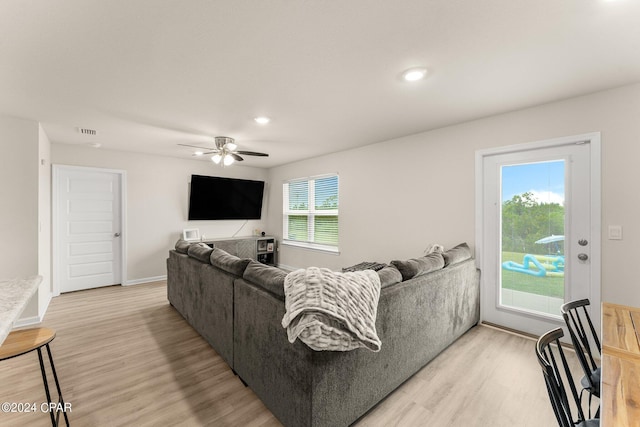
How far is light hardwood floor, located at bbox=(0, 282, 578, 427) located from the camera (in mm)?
1744

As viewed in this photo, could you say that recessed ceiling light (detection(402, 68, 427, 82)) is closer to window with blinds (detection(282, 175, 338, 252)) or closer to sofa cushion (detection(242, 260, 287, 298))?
sofa cushion (detection(242, 260, 287, 298))

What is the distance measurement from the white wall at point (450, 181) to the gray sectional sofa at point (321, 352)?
2.38ft

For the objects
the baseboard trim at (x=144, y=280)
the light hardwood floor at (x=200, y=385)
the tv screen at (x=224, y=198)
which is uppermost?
the tv screen at (x=224, y=198)

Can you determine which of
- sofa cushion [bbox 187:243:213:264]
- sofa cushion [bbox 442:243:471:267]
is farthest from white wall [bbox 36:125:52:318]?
sofa cushion [bbox 442:243:471:267]

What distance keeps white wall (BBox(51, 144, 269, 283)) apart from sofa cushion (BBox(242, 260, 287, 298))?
3.92 meters

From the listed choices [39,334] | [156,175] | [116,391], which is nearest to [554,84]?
[39,334]

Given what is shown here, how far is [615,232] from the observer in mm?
2348

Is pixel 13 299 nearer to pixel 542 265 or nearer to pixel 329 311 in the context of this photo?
pixel 329 311

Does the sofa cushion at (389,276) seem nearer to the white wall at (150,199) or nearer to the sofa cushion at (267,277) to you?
the sofa cushion at (267,277)

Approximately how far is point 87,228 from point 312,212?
3865 millimetres

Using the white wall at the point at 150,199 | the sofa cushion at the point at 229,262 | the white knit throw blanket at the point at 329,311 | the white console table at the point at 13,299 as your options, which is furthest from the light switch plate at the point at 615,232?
the white wall at the point at 150,199

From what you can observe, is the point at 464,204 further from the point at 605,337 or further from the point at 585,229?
the point at 605,337

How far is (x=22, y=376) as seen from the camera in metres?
2.18

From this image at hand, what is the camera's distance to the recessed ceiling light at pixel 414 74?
6.74ft
